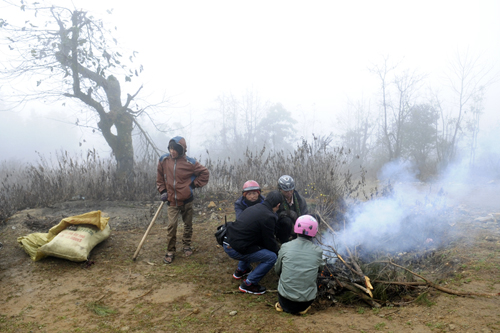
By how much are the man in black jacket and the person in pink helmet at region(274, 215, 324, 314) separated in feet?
1.35

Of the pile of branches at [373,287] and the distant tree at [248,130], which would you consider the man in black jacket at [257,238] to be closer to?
the pile of branches at [373,287]

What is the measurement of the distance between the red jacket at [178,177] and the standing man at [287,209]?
1500 millimetres

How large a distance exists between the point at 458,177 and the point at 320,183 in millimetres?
9745

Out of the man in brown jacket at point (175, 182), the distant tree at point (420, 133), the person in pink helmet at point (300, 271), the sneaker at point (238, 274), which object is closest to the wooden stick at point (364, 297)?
the person in pink helmet at point (300, 271)

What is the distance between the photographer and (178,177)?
14.6 feet

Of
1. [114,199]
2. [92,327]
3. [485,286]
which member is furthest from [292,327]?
[114,199]

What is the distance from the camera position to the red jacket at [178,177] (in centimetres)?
443

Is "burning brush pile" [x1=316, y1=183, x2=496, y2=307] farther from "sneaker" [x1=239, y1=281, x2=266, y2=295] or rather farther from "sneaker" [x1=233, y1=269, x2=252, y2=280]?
"sneaker" [x1=233, y1=269, x2=252, y2=280]

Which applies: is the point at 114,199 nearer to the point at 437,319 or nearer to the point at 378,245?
the point at 378,245

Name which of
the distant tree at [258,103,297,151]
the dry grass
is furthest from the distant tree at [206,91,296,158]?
the dry grass

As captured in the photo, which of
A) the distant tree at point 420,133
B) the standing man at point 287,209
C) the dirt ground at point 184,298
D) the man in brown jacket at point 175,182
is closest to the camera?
the dirt ground at point 184,298

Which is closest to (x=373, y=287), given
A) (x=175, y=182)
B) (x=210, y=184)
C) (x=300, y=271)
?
(x=300, y=271)

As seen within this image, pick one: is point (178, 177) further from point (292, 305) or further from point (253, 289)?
point (292, 305)

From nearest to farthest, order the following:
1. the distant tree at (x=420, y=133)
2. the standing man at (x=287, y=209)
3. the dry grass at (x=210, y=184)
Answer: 1. the standing man at (x=287, y=209)
2. the dry grass at (x=210, y=184)
3. the distant tree at (x=420, y=133)
